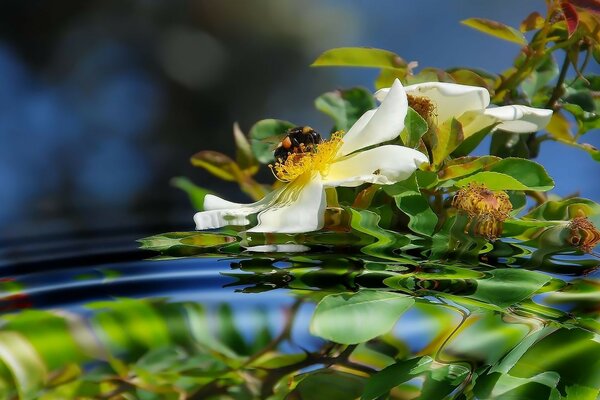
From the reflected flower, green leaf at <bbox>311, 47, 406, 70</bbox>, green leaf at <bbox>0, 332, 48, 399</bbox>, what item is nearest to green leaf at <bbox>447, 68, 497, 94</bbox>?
green leaf at <bbox>311, 47, 406, 70</bbox>

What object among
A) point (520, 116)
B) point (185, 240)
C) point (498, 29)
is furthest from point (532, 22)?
point (185, 240)

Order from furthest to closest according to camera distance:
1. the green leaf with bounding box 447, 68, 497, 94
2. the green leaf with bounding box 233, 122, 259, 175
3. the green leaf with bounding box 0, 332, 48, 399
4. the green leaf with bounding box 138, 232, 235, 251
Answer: the green leaf with bounding box 233, 122, 259, 175, the green leaf with bounding box 447, 68, 497, 94, the green leaf with bounding box 138, 232, 235, 251, the green leaf with bounding box 0, 332, 48, 399

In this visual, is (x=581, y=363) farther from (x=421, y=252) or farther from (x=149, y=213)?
(x=149, y=213)

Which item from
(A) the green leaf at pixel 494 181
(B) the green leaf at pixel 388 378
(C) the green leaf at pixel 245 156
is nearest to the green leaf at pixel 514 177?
(A) the green leaf at pixel 494 181

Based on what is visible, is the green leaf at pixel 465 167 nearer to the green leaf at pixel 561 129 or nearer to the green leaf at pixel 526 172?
the green leaf at pixel 526 172

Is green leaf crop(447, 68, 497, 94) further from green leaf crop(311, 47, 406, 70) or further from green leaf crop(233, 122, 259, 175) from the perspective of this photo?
green leaf crop(233, 122, 259, 175)
